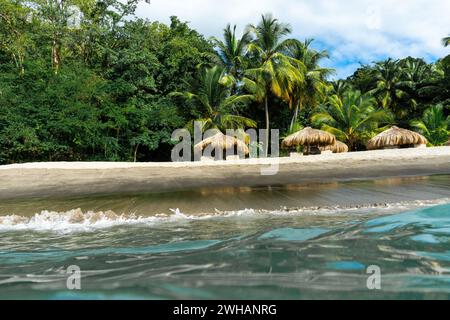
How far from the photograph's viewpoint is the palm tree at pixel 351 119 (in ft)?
75.1

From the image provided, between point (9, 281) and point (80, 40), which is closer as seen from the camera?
point (9, 281)

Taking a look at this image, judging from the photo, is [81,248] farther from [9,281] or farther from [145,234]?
[9,281]

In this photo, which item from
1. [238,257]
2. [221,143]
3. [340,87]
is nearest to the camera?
[238,257]

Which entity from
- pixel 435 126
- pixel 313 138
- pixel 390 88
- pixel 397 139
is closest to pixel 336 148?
pixel 313 138

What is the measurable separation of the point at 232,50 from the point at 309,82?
240 inches

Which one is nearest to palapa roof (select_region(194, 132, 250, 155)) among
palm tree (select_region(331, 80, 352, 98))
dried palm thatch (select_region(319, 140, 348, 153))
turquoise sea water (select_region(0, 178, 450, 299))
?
dried palm thatch (select_region(319, 140, 348, 153))

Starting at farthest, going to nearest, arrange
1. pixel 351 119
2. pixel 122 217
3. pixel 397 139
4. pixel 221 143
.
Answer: pixel 351 119 → pixel 397 139 → pixel 221 143 → pixel 122 217

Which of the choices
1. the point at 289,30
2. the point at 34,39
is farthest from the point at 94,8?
the point at 289,30

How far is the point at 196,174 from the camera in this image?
12570 mm

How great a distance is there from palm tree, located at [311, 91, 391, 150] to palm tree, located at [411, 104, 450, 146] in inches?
121

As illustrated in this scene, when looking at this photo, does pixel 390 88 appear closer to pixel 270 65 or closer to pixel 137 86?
pixel 270 65
